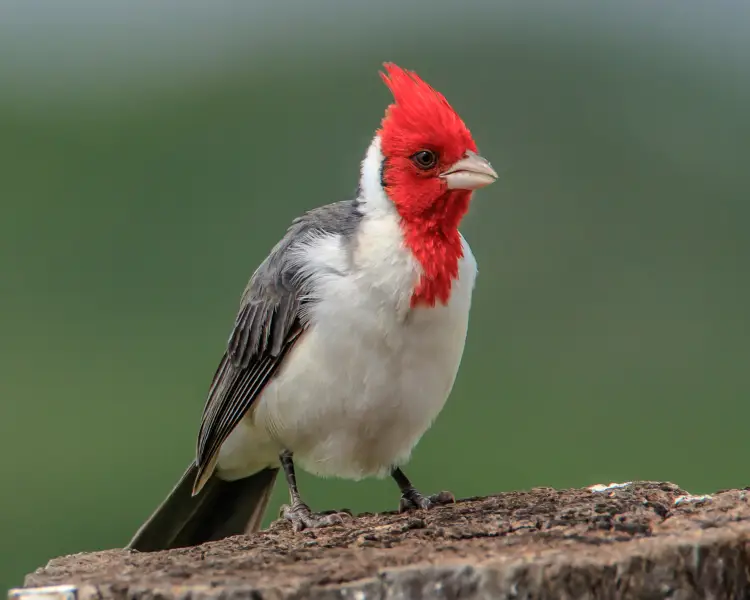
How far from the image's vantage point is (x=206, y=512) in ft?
18.5

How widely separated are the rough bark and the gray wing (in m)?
1.27

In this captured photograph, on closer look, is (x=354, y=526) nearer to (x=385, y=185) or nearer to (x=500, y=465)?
(x=385, y=185)

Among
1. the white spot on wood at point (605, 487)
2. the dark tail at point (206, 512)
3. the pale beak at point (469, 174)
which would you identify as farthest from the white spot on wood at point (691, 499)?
the dark tail at point (206, 512)

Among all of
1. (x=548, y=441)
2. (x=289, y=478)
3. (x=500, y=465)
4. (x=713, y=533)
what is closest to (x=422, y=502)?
(x=289, y=478)

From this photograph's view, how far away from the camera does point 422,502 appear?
5195mm

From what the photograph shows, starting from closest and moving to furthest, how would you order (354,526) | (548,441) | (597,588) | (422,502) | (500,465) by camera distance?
1. (597,588)
2. (354,526)
3. (422,502)
4. (500,465)
5. (548,441)

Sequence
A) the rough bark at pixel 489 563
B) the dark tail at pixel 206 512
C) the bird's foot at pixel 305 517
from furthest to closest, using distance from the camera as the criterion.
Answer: the dark tail at pixel 206 512, the bird's foot at pixel 305 517, the rough bark at pixel 489 563

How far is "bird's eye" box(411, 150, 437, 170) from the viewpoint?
4.91 metres

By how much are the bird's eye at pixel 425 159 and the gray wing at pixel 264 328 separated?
355 millimetres

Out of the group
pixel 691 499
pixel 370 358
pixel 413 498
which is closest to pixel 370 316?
pixel 370 358

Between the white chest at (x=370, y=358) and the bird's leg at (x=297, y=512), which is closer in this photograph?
the bird's leg at (x=297, y=512)

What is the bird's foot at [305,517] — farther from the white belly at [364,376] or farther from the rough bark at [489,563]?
the rough bark at [489,563]

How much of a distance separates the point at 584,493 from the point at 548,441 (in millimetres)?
5935

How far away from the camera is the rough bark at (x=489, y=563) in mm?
3146
